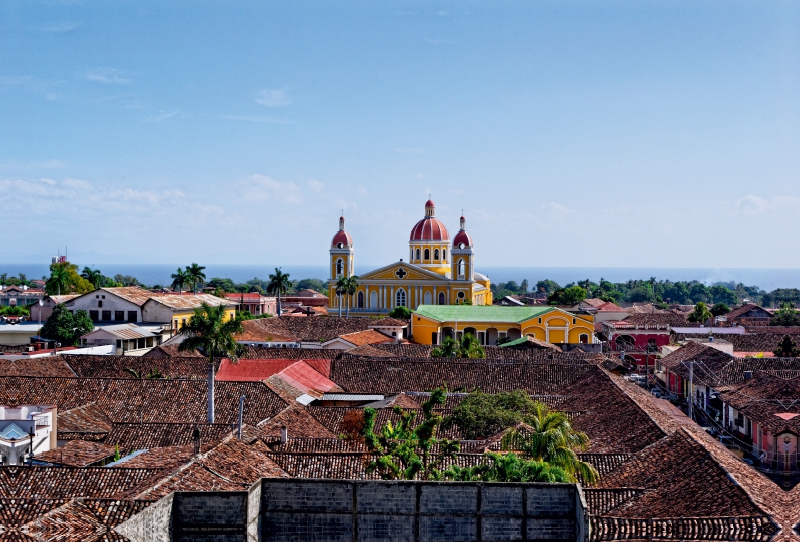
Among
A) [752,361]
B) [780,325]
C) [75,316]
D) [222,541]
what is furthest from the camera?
[780,325]

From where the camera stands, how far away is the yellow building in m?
63.4

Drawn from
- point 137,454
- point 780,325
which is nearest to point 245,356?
point 137,454

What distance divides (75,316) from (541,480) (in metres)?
43.4

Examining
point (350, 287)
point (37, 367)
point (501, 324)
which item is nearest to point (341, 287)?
point (350, 287)

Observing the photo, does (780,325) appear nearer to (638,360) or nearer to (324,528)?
(638,360)

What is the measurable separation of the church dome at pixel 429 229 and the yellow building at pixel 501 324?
16.6m

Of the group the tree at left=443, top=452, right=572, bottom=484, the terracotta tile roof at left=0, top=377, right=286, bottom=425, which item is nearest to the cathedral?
the terracotta tile roof at left=0, top=377, right=286, bottom=425

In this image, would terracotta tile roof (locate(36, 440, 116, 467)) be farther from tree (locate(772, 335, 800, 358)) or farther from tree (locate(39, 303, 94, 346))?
tree (locate(772, 335, 800, 358))

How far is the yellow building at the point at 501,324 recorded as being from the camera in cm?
6338

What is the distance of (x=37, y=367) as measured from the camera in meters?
37.8

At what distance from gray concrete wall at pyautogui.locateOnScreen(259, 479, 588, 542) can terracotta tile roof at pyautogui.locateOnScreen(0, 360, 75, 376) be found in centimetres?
2346

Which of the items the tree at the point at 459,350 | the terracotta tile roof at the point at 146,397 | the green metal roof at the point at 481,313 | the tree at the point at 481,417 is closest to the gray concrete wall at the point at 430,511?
the tree at the point at 481,417

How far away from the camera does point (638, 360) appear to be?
57406 mm

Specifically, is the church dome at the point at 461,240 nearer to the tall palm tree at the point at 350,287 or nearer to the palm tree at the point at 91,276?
the tall palm tree at the point at 350,287
